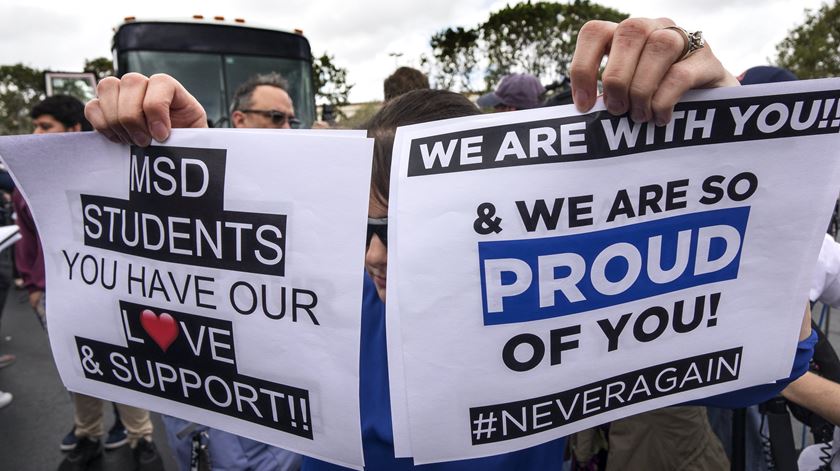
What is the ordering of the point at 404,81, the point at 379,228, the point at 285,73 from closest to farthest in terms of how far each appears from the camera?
1. the point at 379,228
2. the point at 404,81
3. the point at 285,73

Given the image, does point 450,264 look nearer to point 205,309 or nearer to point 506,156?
point 506,156

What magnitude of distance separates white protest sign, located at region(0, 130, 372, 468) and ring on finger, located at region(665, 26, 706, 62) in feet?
1.79

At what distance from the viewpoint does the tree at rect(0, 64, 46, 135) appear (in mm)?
32469

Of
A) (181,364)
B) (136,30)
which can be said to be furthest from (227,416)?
(136,30)

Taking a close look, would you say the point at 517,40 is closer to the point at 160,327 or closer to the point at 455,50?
the point at 455,50

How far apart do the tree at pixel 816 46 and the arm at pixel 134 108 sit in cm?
2487

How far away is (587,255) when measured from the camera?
0.90 meters

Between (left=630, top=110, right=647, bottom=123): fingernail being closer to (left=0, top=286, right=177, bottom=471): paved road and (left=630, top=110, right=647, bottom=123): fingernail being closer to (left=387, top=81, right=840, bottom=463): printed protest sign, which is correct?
(left=387, top=81, right=840, bottom=463): printed protest sign

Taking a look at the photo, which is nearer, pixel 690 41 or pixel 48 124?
pixel 690 41

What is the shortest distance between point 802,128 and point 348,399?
0.93 m

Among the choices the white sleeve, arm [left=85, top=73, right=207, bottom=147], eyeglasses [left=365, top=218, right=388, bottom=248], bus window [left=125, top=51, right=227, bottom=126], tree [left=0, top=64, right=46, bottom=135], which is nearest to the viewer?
arm [left=85, top=73, right=207, bottom=147]

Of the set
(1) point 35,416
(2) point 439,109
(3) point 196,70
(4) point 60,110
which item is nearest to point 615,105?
(2) point 439,109

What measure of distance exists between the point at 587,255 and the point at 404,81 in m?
2.61

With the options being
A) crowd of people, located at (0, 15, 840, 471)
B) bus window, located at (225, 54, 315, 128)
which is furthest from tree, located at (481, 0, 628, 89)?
crowd of people, located at (0, 15, 840, 471)
